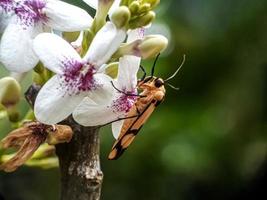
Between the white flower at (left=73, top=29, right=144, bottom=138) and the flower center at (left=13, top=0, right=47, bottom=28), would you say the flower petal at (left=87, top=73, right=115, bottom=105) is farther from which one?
the flower center at (left=13, top=0, right=47, bottom=28)

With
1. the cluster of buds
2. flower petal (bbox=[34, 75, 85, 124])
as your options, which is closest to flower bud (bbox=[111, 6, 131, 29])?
the cluster of buds

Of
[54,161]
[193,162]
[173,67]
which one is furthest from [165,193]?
[54,161]

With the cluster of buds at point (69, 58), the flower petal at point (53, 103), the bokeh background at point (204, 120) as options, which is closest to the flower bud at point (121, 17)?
the cluster of buds at point (69, 58)

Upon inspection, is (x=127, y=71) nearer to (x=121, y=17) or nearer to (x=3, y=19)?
(x=121, y=17)

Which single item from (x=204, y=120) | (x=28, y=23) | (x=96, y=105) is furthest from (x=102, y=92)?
(x=204, y=120)

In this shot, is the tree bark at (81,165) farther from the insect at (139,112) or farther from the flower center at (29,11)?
the flower center at (29,11)

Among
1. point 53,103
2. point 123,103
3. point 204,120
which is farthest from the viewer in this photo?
point 204,120
